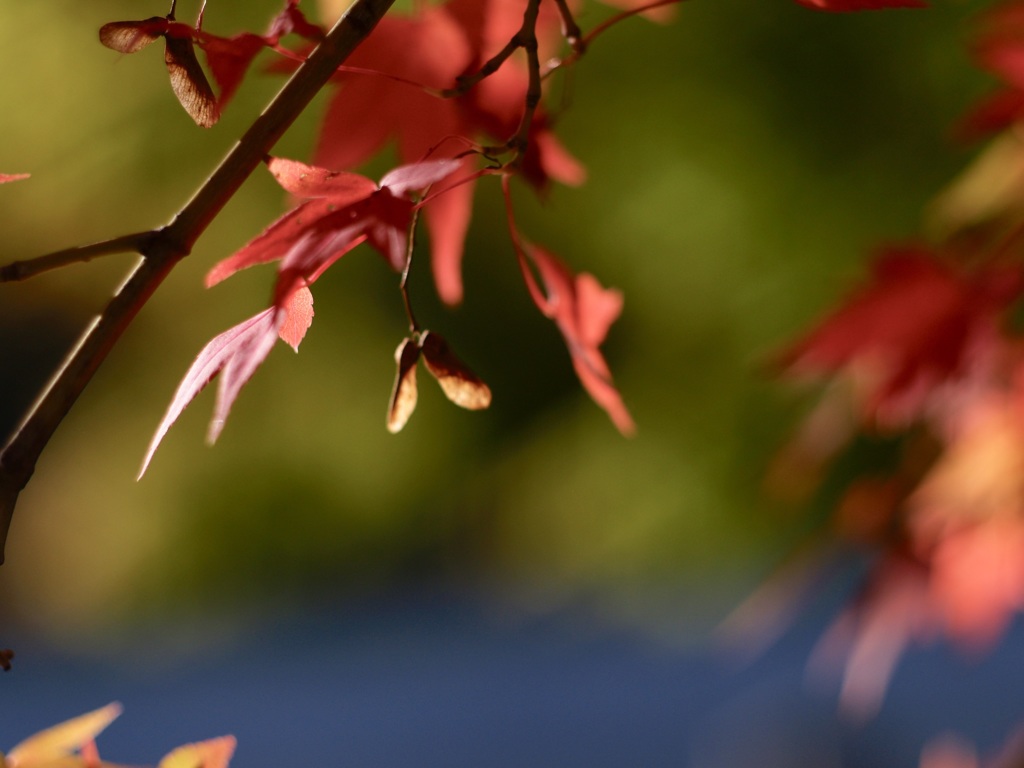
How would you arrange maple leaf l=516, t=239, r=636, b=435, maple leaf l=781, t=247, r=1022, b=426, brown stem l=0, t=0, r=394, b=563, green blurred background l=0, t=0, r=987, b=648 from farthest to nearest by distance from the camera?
green blurred background l=0, t=0, r=987, b=648, maple leaf l=781, t=247, r=1022, b=426, maple leaf l=516, t=239, r=636, b=435, brown stem l=0, t=0, r=394, b=563

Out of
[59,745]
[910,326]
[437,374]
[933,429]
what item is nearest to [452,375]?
[437,374]

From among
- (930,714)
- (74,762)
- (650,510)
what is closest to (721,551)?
(650,510)

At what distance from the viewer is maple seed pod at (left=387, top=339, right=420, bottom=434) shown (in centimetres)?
21

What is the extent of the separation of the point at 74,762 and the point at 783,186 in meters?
0.91

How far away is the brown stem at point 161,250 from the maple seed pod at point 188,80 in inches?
0.6

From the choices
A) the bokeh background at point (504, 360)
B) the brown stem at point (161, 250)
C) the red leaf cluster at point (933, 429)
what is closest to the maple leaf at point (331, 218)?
the brown stem at point (161, 250)

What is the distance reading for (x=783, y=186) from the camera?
998 mm

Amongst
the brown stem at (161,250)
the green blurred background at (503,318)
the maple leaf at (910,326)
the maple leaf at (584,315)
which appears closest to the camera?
the brown stem at (161,250)

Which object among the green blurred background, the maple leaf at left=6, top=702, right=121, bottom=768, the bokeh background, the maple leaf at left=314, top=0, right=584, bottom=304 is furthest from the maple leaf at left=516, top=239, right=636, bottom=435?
the green blurred background

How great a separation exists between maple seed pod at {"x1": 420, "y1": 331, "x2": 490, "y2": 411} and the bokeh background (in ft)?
1.60

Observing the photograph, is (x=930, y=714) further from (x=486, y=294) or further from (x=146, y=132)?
(x=146, y=132)

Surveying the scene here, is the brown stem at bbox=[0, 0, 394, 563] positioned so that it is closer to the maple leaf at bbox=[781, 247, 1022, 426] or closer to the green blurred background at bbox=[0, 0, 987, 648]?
the maple leaf at bbox=[781, 247, 1022, 426]

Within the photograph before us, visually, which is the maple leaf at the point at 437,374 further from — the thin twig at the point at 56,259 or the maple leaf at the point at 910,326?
the maple leaf at the point at 910,326

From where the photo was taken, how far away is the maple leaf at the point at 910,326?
45 cm
